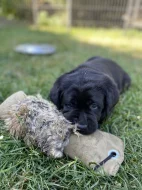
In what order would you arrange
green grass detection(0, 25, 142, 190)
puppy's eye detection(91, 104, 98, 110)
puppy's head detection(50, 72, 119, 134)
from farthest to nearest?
puppy's eye detection(91, 104, 98, 110), puppy's head detection(50, 72, 119, 134), green grass detection(0, 25, 142, 190)

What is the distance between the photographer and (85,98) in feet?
7.58

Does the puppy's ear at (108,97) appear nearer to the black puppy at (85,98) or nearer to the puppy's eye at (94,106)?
the black puppy at (85,98)

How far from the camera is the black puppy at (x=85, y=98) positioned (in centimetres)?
225

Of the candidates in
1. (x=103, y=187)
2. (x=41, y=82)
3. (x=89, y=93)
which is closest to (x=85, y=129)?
(x=89, y=93)

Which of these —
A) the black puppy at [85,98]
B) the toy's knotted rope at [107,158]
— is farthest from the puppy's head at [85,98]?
the toy's knotted rope at [107,158]

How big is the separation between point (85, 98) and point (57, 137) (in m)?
0.52

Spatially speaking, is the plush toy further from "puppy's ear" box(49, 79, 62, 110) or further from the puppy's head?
"puppy's ear" box(49, 79, 62, 110)

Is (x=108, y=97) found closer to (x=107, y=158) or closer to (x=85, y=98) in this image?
(x=85, y=98)

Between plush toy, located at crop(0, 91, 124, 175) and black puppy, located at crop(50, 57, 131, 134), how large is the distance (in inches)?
4.5

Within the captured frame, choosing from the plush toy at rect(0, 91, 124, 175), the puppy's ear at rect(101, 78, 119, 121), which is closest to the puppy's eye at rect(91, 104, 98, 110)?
the puppy's ear at rect(101, 78, 119, 121)

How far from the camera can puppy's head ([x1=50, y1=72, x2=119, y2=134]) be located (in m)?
2.25

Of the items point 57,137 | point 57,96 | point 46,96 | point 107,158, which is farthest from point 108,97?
point 46,96

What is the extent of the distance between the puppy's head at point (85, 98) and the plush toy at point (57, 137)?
4.5 inches

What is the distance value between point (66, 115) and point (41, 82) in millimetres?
1726
